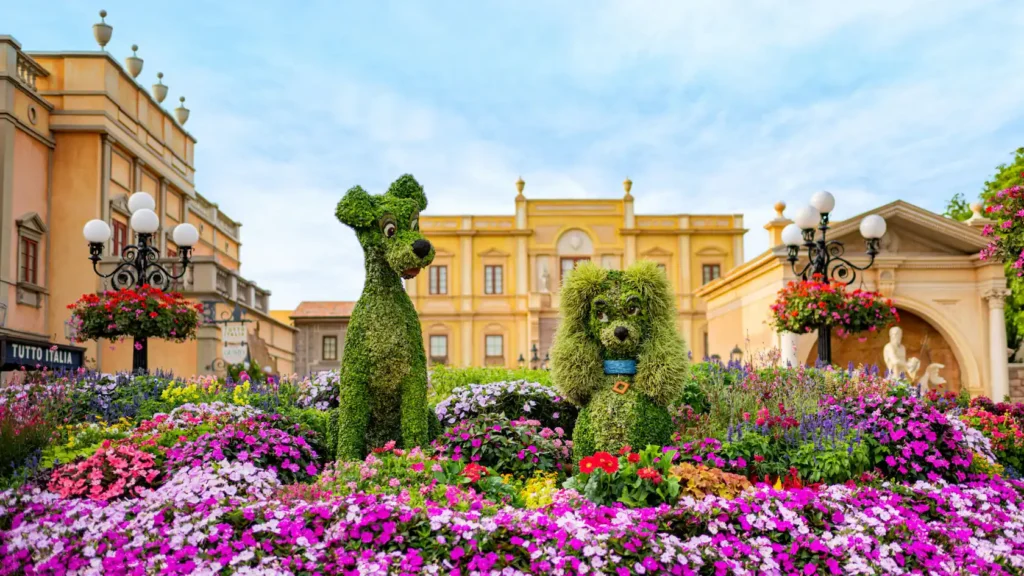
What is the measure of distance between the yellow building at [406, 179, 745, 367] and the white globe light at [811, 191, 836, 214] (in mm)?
28751

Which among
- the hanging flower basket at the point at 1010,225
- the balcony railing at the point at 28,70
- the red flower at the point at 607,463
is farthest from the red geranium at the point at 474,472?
the balcony railing at the point at 28,70

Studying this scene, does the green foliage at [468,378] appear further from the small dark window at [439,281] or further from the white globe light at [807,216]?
the small dark window at [439,281]

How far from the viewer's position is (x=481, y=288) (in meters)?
42.3

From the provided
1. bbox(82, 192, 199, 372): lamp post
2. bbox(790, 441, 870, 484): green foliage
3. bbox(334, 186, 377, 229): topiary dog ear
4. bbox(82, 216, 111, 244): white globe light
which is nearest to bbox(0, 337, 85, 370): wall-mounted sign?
bbox(82, 192, 199, 372): lamp post

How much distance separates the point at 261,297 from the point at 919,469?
2393 cm

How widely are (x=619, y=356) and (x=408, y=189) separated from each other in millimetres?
1983

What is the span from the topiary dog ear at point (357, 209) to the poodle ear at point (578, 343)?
162 centimetres

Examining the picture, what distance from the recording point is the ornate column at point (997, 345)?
66.0 ft

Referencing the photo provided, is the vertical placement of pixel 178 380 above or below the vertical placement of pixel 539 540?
above

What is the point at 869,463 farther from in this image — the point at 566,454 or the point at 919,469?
the point at 566,454

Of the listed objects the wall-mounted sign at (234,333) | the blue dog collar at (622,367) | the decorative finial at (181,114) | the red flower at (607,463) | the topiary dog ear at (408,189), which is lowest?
the red flower at (607,463)

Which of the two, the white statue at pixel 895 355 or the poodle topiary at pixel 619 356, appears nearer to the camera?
the poodle topiary at pixel 619 356

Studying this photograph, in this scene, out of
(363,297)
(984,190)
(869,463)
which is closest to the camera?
(363,297)

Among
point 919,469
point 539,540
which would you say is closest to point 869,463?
point 919,469
